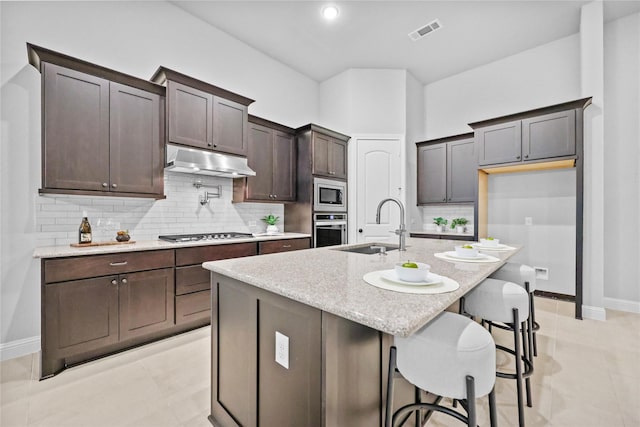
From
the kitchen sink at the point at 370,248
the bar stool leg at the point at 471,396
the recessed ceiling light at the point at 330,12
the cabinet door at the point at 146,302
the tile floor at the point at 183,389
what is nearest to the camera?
the bar stool leg at the point at 471,396

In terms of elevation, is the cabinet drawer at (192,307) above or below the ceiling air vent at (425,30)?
below

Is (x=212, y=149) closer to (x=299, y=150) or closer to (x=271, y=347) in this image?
(x=299, y=150)

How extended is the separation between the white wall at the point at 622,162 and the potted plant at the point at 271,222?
418cm

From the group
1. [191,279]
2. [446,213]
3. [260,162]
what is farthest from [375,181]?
[191,279]

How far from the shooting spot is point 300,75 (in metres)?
4.81

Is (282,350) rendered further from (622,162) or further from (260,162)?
(622,162)

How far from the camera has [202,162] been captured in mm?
2877

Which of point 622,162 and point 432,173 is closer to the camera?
point 622,162

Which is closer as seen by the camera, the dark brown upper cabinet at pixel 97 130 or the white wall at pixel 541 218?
the dark brown upper cabinet at pixel 97 130

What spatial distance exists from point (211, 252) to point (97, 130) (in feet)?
4.66

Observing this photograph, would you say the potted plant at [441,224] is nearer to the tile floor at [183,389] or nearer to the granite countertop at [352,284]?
the tile floor at [183,389]

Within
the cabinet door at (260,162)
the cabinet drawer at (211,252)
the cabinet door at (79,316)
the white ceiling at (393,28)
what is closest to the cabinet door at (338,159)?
the cabinet door at (260,162)

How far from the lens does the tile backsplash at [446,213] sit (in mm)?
4539

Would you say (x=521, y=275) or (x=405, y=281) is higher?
(x=405, y=281)
